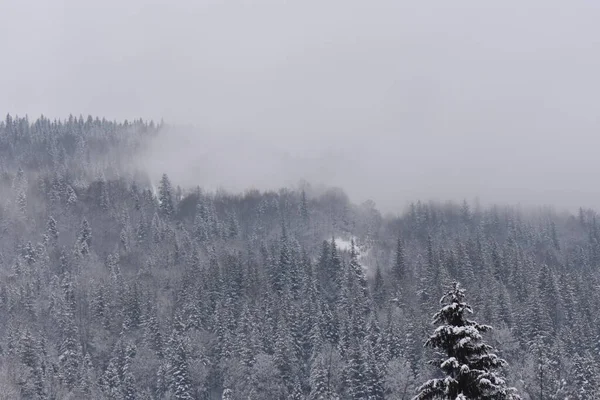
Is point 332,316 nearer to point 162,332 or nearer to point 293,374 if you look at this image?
point 293,374

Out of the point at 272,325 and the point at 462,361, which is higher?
the point at 462,361

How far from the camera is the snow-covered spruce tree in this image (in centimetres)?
1532

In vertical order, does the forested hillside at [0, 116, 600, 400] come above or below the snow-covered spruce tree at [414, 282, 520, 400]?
A: below

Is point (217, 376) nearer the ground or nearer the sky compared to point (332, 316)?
nearer the ground

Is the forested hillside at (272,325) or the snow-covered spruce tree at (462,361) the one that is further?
the forested hillside at (272,325)

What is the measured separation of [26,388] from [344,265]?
93.1 metres

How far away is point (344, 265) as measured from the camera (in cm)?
17575

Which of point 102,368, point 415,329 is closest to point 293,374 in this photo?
point 415,329

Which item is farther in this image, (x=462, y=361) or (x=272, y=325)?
(x=272, y=325)

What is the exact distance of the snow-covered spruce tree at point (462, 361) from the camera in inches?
603

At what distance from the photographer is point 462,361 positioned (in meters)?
15.8

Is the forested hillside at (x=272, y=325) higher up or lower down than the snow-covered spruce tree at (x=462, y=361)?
lower down

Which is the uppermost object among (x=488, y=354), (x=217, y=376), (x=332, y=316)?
(x=488, y=354)

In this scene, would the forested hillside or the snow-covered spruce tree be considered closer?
the snow-covered spruce tree
